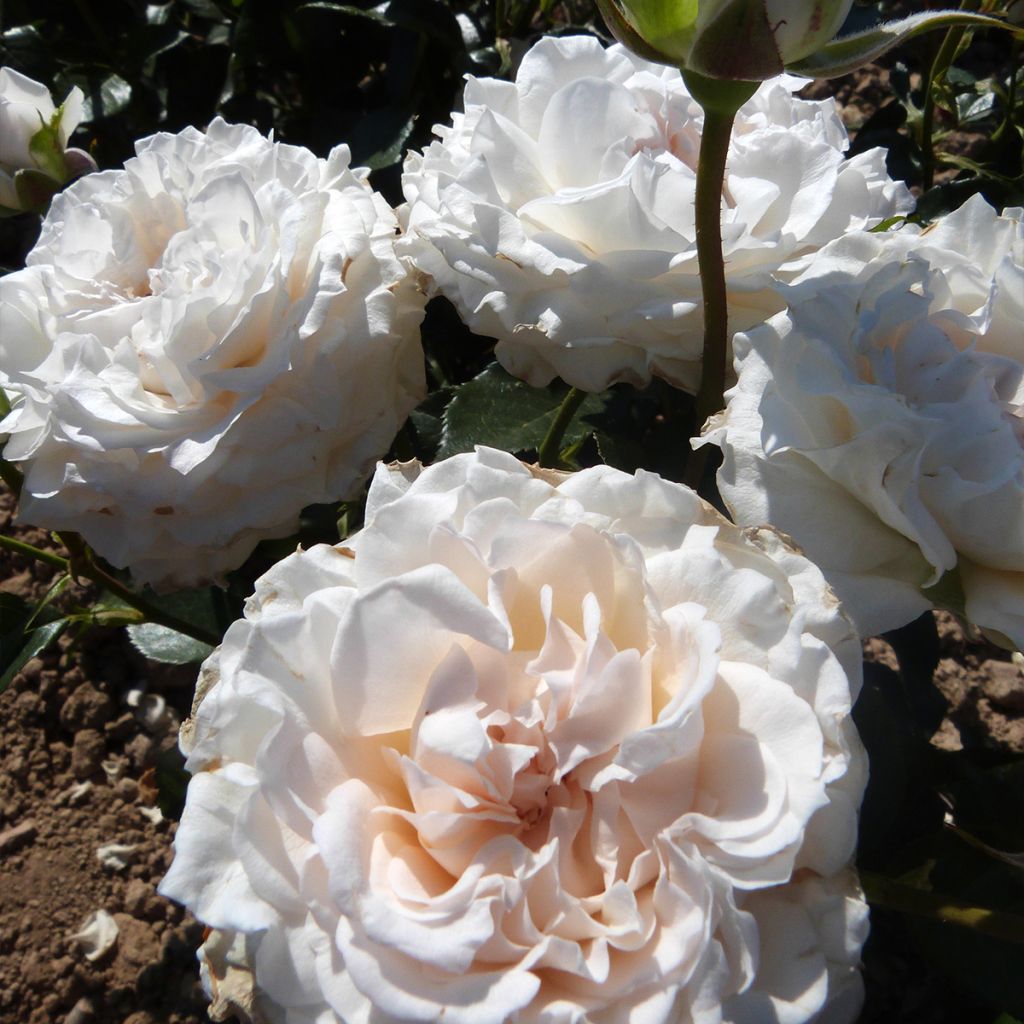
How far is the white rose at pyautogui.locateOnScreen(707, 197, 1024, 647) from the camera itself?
0.60 m

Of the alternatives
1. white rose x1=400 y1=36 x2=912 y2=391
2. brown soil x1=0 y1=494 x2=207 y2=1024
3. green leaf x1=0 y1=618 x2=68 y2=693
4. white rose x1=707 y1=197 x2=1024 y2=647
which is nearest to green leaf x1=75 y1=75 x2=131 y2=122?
brown soil x1=0 y1=494 x2=207 y2=1024

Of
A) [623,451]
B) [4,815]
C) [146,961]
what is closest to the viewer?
[623,451]

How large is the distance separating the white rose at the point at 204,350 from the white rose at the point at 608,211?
0.10 meters

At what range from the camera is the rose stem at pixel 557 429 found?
0.94m

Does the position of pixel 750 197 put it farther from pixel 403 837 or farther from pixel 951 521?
pixel 403 837

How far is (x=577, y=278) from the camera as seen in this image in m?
0.72

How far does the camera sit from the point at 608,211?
0.71 metres

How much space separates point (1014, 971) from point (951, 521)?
16.0 inches

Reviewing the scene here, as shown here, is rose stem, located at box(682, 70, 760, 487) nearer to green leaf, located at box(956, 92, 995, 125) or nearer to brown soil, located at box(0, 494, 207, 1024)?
green leaf, located at box(956, 92, 995, 125)

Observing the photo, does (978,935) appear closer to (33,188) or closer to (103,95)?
(33,188)

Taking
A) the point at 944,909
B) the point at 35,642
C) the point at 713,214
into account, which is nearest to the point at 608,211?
the point at 713,214

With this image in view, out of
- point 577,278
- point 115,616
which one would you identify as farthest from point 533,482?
point 115,616

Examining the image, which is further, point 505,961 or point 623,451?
point 623,451

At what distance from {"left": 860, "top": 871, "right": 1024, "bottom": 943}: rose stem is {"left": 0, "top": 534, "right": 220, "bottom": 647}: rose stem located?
73 centimetres
